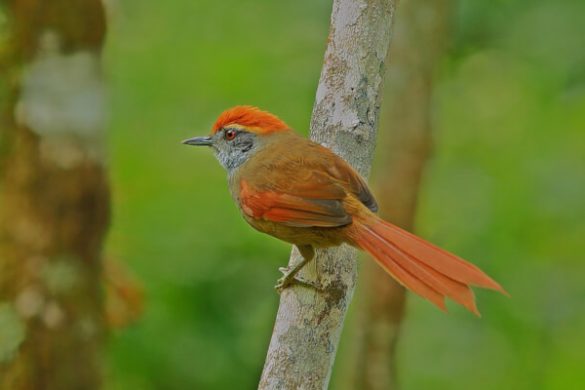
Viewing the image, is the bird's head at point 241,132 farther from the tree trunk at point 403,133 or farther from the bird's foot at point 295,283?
the tree trunk at point 403,133

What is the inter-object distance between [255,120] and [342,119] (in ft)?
2.62

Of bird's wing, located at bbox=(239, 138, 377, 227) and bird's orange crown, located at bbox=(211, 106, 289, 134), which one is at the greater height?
bird's orange crown, located at bbox=(211, 106, 289, 134)

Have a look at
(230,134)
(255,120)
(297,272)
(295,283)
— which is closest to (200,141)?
(230,134)

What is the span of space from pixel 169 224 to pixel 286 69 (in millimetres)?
1486

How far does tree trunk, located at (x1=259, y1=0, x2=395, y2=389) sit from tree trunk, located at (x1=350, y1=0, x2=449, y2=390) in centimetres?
210

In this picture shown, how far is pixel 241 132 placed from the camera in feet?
16.1

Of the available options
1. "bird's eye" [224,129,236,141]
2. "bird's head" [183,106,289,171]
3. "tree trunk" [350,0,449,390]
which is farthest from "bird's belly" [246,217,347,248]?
"tree trunk" [350,0,449,390]

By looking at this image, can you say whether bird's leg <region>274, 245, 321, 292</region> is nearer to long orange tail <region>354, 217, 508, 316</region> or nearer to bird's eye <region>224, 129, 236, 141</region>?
long orange tail <region>354, 217, 508, 316</region>

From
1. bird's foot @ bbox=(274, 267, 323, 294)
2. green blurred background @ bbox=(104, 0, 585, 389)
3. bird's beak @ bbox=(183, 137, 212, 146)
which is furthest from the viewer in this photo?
green blurred background @ bbox=(104, 0, 585, 389)

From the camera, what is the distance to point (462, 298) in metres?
3.65

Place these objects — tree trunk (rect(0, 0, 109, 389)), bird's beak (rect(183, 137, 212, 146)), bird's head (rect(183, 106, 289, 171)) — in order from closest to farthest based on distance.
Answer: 1. tree trunk (rect(0, 0, 109, 389))
2. bird's head (rect(183, 106, 289, 171))
3. bird's beak (rect(183, 137, 212, 146))

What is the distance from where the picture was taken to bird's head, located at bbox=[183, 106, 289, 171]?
4.82m

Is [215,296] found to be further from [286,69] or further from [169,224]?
[286,69]

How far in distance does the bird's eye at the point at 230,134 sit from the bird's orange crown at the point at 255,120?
0.04 metres
